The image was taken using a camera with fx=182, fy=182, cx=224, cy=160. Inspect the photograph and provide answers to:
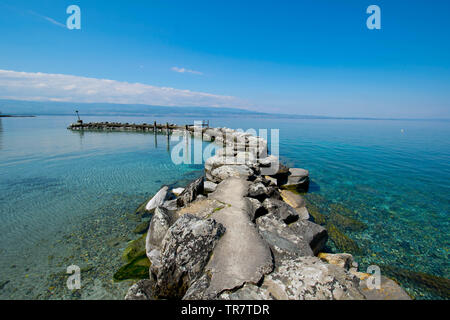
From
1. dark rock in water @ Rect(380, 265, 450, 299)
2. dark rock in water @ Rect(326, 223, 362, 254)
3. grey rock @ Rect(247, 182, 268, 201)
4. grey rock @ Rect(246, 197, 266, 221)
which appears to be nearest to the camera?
dark rock in water @ Rect(380, 265, 450, 299)

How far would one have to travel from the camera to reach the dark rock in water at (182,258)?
466 centimetres

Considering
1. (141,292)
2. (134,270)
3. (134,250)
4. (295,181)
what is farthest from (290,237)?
(295,181)

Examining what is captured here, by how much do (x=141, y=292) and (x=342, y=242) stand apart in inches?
322

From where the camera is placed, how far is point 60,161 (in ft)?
61.4

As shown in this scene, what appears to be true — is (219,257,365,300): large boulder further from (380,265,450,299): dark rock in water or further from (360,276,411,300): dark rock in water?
(380,265,450,299): dark rock in water

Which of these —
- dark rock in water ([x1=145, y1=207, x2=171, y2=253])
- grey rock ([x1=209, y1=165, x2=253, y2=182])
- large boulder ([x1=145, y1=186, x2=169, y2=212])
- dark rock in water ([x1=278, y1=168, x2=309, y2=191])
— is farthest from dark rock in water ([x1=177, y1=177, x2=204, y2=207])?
dark rock in water ([x1=278, y1=168, x2=309, y2=191])

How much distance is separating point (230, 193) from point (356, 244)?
6014mm

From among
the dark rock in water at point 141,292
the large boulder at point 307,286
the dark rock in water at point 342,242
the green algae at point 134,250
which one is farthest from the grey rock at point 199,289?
the dark rock in water at point 342,242

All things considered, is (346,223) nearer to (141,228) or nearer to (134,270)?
(134,270)

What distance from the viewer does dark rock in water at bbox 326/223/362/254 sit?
7754 millimetres

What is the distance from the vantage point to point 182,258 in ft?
15.6

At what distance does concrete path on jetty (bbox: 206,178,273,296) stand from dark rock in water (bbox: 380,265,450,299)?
5.32 meters

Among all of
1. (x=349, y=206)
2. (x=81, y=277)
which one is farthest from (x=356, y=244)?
(x=81, y=277)
